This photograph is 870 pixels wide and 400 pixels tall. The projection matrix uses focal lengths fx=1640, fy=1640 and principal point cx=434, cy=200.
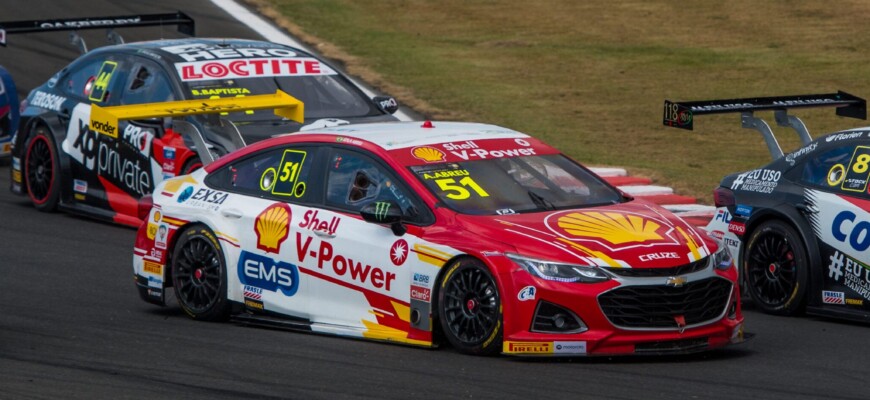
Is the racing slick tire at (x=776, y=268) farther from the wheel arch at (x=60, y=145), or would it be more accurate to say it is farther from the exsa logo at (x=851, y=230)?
the wheel arch at (x=60, y=145)

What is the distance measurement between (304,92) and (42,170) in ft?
8.93

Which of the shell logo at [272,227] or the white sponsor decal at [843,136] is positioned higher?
the white sponsor decal at [843,136]

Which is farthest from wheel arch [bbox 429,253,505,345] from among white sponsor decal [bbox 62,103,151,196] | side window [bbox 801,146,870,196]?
white sponsor decal [bbox 62,103,151,196]

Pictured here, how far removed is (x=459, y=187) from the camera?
9703 millimetres

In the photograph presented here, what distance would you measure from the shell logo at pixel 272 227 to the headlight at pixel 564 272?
6.25 ft

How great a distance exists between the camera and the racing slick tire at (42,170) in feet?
50.0

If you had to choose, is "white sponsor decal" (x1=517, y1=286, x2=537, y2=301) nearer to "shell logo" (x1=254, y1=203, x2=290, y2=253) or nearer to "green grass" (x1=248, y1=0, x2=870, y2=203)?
"shell logo" (x1=254, y1=203, x2=290, y2=253)

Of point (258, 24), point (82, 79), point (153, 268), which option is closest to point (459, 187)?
point (153, 268)

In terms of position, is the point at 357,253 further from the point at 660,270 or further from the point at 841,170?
the point at 841,170

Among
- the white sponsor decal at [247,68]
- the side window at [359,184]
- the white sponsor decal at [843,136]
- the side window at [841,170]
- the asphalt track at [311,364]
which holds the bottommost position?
the asphalt track at [311,364]

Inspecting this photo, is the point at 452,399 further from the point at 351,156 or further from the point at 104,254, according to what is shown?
the point at 104,254

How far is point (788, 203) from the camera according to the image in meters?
11.2

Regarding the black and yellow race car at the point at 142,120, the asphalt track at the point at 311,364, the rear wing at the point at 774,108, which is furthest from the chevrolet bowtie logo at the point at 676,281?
the black and yellow race car at the point at 142,120

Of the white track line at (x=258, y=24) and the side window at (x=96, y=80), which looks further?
the white track line at (x=258, y=24)
